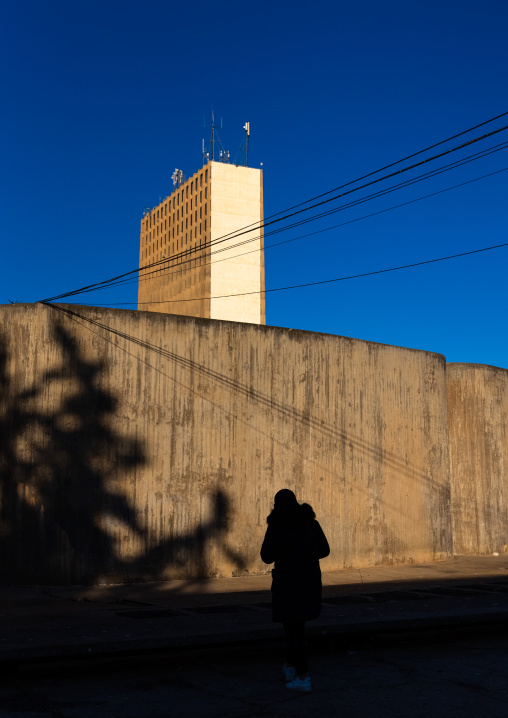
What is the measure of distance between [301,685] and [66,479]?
6.77m

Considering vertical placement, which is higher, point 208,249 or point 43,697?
point 208,249

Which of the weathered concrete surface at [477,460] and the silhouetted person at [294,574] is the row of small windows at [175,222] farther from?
the silhouetted person at [294,574]

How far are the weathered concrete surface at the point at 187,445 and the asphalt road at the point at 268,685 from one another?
500 centimetres

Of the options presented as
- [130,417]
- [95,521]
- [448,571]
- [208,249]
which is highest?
[208,249]

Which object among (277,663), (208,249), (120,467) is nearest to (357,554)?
(120,467)

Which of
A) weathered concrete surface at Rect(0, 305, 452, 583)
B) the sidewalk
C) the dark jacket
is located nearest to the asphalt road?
the sidewalk

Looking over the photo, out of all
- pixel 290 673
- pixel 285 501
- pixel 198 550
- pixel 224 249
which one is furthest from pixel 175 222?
pixel 290 673

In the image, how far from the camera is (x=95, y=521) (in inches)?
455

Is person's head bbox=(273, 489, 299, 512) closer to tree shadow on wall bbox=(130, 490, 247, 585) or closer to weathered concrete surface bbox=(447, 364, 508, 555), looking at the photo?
tree shadow on wall bbox=(130, 490, 247, 585)

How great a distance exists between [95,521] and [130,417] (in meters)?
1.74

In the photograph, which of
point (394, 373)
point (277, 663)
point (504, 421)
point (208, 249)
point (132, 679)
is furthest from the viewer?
point (208, 249)

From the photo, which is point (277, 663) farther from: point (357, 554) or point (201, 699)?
point (357, 554)

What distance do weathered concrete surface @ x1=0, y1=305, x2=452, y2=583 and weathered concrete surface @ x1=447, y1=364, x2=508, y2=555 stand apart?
180 cm

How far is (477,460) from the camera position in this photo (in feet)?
56.1
